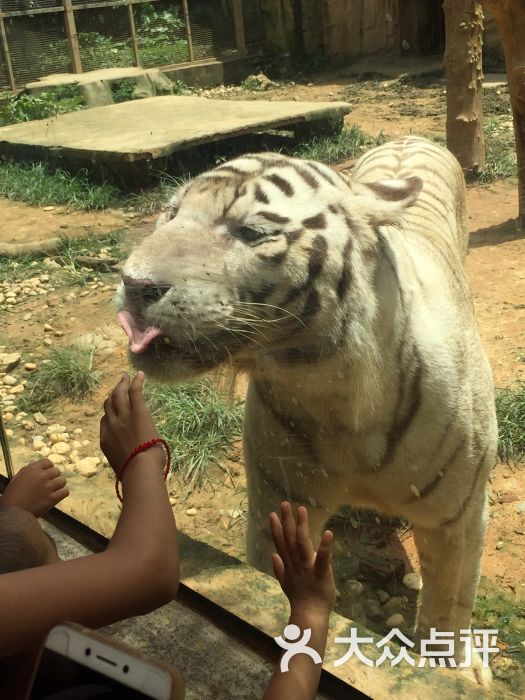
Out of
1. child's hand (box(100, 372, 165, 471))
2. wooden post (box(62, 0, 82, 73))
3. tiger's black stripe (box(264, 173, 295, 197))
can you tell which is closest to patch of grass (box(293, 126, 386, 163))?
tiger's black stripe (box(264, 173, 295, 197))

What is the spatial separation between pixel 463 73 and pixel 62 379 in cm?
125

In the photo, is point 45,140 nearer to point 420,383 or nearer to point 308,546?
point 420,383

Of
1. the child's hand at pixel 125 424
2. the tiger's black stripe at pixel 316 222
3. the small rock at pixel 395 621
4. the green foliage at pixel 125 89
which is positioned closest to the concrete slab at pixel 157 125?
→ the green foliage at pixel 125 89

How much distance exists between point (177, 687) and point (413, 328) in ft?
3.17

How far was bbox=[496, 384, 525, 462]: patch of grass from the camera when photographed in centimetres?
187

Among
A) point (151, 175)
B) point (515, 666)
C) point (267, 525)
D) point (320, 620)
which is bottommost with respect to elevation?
point (515, 666)

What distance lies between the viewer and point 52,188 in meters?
1.92

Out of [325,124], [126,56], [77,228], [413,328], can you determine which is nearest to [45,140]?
[77,228]

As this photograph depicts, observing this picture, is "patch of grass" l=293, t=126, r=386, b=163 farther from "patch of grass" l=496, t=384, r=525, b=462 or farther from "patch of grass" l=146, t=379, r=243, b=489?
"patch of grass" l=496, t=384, r=525, b=462

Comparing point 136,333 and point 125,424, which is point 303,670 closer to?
point 125,424

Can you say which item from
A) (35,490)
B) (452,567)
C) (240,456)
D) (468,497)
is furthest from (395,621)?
(35,490)

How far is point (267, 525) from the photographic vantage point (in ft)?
5.55

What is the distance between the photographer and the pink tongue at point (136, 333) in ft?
4.13

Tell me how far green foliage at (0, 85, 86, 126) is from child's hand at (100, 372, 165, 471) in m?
0.70
